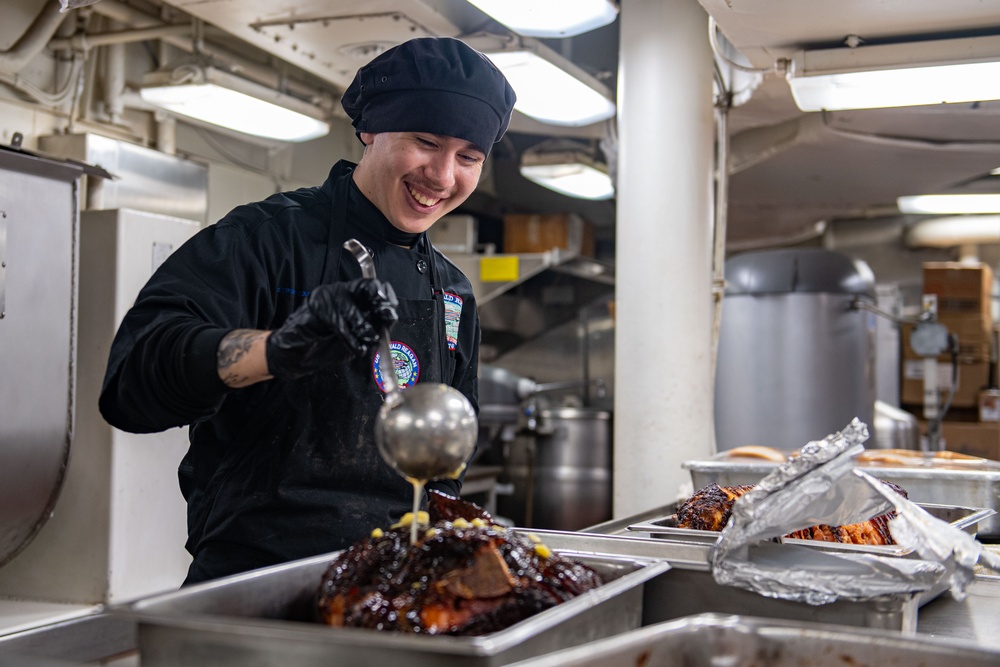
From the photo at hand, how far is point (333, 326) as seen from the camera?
3.90 feet

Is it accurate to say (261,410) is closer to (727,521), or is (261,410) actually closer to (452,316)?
(452,316)

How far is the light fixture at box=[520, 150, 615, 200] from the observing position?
210 inches

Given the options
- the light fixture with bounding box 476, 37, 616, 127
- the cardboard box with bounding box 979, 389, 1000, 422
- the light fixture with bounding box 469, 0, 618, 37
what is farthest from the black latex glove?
the cardboard box with bounding box 979, 389, 1000, 422

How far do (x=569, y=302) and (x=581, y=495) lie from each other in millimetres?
1958

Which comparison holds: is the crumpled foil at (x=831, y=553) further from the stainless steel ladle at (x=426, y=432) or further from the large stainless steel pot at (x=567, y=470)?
the large stainless steel pot at (x=567, y=470)

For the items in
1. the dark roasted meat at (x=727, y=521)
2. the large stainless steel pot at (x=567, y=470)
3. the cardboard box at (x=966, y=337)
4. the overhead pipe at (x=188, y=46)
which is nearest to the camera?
the dark roasted meat at (x=727, y=521)

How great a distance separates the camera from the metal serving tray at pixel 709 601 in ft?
3.76

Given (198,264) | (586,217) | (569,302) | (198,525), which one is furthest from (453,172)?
(586,217)

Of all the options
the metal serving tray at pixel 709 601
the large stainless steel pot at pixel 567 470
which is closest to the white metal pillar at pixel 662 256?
the metal serving tray at pixel 709 601

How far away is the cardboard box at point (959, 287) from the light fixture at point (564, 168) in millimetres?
2901

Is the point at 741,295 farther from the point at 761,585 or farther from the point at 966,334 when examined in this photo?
the point at 761,585

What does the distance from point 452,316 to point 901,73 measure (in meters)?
1.75

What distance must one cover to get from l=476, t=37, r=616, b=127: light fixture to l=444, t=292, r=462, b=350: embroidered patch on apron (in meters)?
1.66

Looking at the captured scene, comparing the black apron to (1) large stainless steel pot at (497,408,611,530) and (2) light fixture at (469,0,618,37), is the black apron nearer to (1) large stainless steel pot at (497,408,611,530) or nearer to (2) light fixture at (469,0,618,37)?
(2) light fixture at (469,0,618,37)
